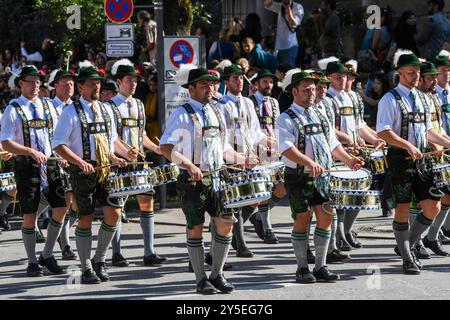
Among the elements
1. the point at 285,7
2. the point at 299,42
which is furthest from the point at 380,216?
the point at 299,42

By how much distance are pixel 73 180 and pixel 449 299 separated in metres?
3.91

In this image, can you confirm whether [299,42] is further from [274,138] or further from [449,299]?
[449,299]

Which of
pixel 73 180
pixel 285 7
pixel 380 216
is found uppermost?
pixel 285 7

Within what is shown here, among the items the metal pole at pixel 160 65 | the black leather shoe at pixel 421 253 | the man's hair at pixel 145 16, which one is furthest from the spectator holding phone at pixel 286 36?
the black leather shoe at pixel 421 253

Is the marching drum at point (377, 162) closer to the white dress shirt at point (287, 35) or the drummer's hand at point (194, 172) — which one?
the drummer's hand at point (194, 172)

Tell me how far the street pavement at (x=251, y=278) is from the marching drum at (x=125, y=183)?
3.06 feet

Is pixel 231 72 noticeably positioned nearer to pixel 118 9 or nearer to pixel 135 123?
pixel 135 123

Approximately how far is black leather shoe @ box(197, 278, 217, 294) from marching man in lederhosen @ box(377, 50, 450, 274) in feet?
7.18

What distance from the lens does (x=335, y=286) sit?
10.8 m

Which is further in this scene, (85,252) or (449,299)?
(85,252)

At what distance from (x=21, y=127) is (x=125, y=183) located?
1729 mm

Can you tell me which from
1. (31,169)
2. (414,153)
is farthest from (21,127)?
(414,153)

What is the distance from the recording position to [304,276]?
10977 millimetres

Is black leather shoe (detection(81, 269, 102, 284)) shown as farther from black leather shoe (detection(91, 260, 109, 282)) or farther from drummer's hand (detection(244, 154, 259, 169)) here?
drummer's hand (detection(244, 154, 259, 169))
